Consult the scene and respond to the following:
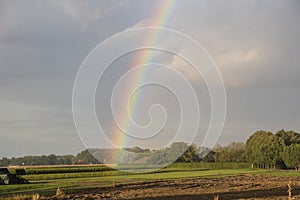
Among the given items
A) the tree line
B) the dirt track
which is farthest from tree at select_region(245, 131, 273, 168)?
the dirt track

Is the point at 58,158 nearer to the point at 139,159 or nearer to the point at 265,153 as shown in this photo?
the point at 139,159

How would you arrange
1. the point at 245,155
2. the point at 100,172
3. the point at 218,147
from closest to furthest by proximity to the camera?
the point at 100,172
the point at 245,155
the point at 218,147

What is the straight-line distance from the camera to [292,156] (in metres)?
95.4

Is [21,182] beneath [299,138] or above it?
beneath

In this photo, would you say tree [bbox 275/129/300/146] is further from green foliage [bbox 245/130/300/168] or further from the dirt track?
the dirt track

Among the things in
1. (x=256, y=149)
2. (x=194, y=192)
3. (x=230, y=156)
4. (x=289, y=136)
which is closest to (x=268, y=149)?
(x=256, y=149)

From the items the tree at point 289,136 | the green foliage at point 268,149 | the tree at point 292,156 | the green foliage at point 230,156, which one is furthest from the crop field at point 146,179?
the tree at point 289,136

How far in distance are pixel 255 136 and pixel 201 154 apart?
1434 centimetres

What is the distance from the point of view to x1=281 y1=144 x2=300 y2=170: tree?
94188mm

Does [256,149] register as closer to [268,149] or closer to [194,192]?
[268,149]

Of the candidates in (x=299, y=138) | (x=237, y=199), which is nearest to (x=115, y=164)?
→ (x=299, y=138)

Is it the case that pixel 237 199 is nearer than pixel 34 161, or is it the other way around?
pixel 237 199

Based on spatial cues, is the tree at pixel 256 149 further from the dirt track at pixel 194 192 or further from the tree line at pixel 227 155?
the dirt track at pixel 194 192

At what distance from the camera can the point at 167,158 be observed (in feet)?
323
